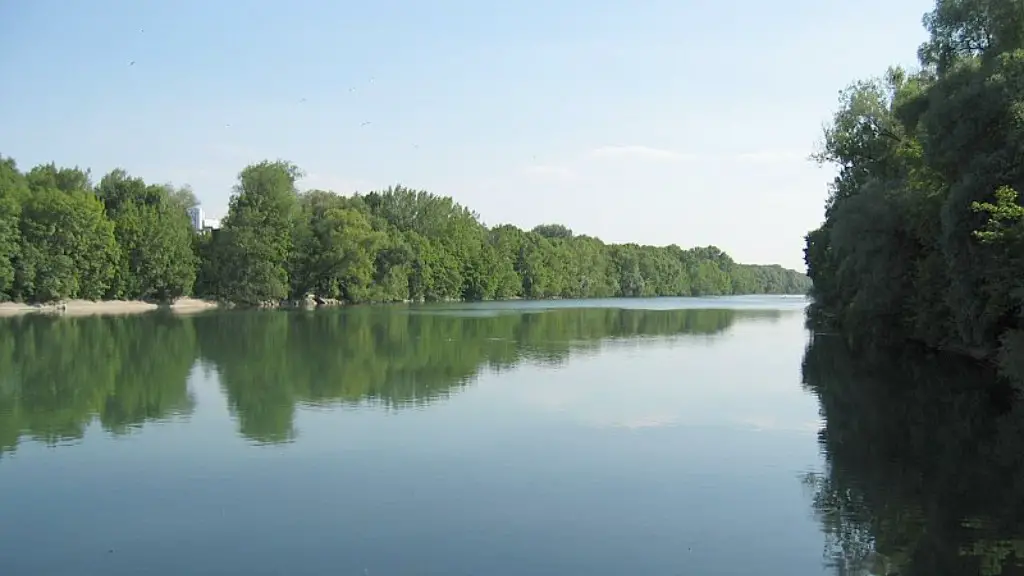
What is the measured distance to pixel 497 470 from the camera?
40.5 feet

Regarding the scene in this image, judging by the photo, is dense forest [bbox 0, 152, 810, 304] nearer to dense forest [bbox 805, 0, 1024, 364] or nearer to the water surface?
the water surface

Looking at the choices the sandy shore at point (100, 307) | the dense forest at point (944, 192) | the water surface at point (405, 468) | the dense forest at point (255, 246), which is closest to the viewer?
the water surface at point (405, 468)

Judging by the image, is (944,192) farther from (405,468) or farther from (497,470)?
(405,468)

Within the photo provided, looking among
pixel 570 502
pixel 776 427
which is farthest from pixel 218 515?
pixel 776 427

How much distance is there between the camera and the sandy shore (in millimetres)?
58906

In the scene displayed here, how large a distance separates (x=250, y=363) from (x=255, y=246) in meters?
51.0

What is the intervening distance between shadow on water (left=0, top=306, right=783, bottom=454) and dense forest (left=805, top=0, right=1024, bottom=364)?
10.6m

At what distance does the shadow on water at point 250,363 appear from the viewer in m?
17.0

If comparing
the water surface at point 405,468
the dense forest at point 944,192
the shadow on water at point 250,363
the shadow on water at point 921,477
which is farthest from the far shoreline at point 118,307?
the shadow on water at point 921,477

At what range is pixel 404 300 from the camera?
307ft

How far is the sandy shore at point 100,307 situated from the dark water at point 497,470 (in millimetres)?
37375

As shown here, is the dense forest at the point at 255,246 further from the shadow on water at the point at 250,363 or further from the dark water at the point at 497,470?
the dark water at the point at 497,470

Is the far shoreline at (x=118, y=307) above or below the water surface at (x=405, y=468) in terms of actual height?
above

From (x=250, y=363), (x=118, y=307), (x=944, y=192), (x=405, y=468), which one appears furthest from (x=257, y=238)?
(x=405, y=468)
